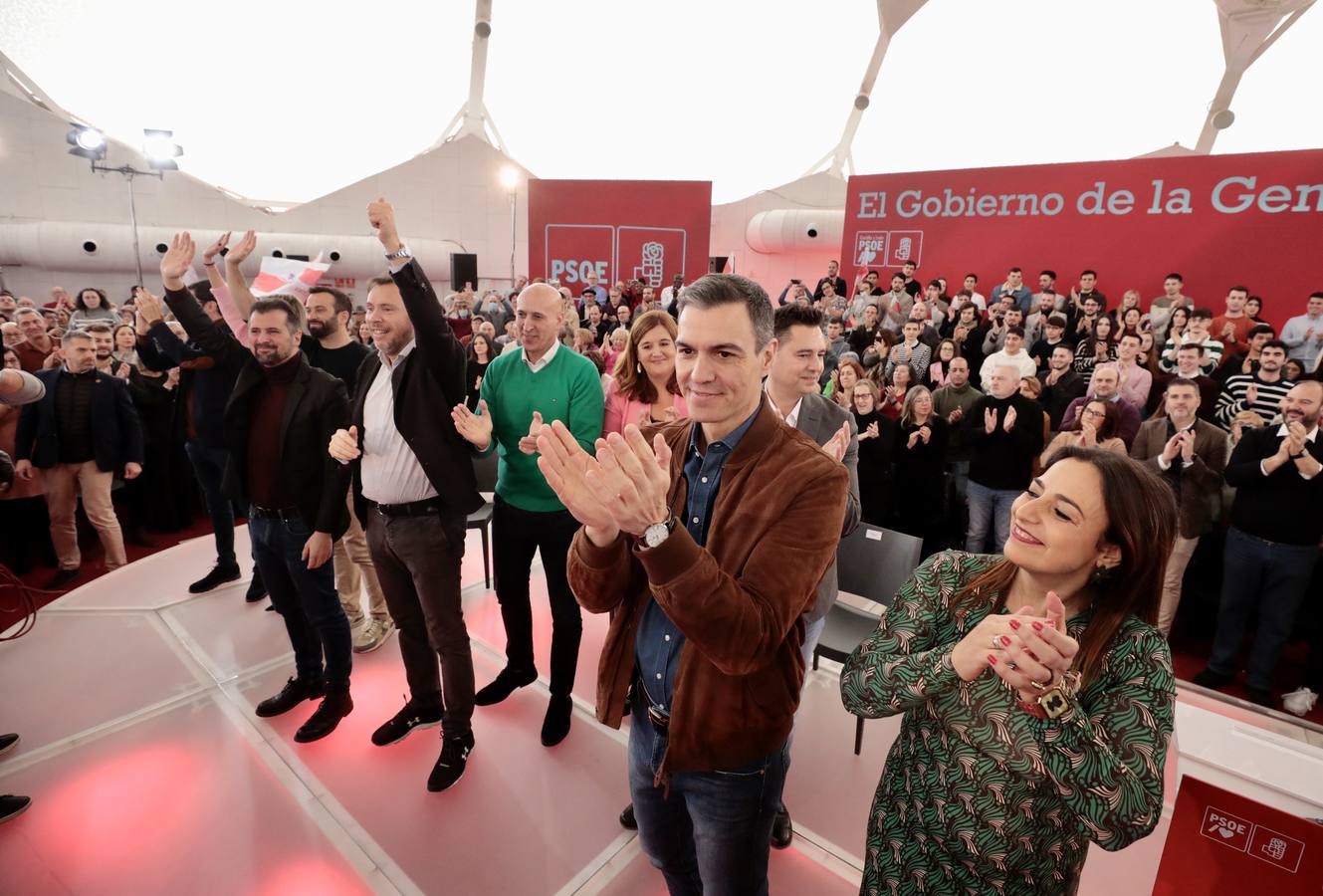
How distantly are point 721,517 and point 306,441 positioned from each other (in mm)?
1966

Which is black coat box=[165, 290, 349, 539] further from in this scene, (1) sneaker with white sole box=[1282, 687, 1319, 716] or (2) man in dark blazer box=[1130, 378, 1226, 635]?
(1) sneaker with white sole box=[1282, 687, 1319, 716]

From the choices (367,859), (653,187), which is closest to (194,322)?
(367,859)

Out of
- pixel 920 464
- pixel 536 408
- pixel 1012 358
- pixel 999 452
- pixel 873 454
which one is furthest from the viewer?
pixel 1012 358

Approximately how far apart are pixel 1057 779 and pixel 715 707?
1.90 ft

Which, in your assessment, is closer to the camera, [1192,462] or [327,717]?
[327,717]

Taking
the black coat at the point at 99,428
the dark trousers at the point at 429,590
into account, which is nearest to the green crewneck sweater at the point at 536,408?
the dark trousers at the point at 429,590

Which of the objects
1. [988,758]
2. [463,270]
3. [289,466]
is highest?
[463,270]

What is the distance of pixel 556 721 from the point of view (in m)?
2.72

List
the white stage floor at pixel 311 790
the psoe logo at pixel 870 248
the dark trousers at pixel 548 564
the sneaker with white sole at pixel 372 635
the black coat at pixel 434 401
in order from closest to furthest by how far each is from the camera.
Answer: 1. the white stage floor at pixel 311 790
2. the black coat at pixel 434 401
3. the dark trousers at pixel 548 564
4. the sneaker with white sole at pixel 372 635
5. the psoe logo at pixel 870 248

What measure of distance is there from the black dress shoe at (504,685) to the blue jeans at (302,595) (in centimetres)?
57

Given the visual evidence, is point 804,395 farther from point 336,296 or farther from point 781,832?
point 336,296

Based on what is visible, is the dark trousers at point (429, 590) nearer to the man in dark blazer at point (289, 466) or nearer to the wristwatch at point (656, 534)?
the man in dark blazer at point (289, 466)

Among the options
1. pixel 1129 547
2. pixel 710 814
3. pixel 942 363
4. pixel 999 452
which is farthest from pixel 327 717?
pixel 942 363

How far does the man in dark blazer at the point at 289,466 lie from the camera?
99.5 inches
